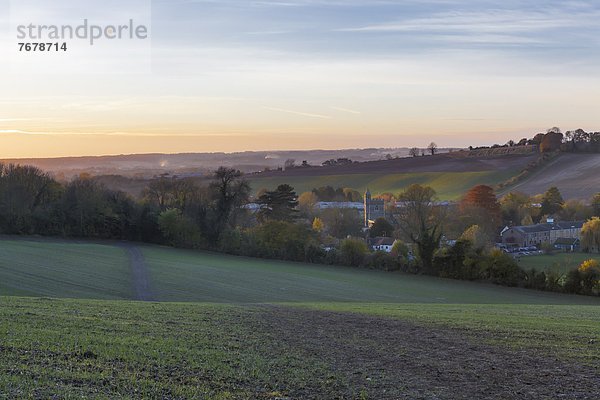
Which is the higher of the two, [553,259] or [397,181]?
[397,181]

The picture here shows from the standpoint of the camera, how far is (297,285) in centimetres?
4516

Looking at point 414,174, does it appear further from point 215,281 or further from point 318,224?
point 215,281

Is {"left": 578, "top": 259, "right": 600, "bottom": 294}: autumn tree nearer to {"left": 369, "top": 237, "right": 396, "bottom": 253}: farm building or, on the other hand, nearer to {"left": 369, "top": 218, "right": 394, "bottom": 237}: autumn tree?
{"left": 369, "top": 237, "right": 396, "bottom": 253}: farm building

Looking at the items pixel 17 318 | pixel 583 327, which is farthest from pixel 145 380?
pixel 583 327

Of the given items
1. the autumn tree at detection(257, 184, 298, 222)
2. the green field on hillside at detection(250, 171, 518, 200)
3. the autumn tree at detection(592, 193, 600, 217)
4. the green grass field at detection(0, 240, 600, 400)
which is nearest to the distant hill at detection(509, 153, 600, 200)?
the autumn tree at detection(592, 193, 600, 217)

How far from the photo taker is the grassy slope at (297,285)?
3781 cm

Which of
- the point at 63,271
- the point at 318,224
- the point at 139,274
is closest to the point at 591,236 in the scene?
the point at 318,224

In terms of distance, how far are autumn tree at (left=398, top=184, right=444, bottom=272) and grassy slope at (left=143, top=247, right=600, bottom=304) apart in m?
2.82

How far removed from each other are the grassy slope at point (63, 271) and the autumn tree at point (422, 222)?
2631 centimetres

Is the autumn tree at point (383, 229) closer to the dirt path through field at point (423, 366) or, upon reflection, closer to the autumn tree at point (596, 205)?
the autumn tree at point (596, 205)

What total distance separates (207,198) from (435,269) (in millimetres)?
29810

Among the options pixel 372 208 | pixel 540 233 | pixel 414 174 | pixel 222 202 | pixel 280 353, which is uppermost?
pixel 414 174

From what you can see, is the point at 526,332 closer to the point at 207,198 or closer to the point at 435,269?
the point at 435,269

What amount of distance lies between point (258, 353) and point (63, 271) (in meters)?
29.3
